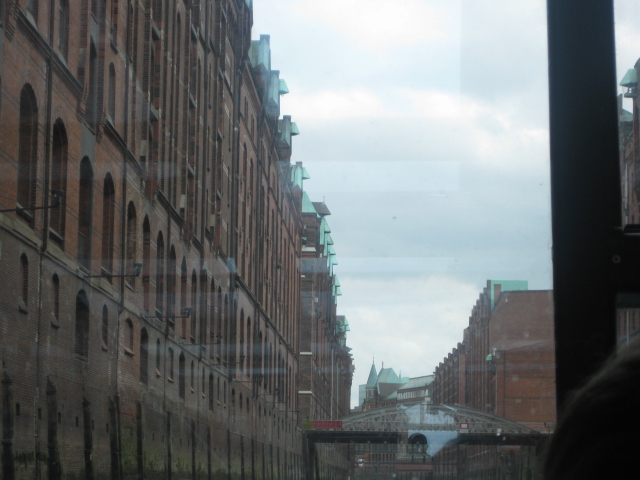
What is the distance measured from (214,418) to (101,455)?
32.3ft

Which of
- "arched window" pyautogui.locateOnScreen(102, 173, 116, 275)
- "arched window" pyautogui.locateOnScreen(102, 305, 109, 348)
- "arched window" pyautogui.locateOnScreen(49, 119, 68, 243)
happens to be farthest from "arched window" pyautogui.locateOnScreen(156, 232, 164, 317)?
"arched window" pyautogui.locateOnScreen(49, 119, 68, 243)

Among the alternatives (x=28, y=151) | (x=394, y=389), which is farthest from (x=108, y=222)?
(x=394, y=389)

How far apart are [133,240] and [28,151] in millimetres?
5162

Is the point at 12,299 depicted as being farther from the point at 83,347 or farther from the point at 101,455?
the point at 101,455

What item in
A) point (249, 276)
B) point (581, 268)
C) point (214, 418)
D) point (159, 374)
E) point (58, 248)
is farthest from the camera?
Result: point (249, 276)

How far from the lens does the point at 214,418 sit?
24.3 metres

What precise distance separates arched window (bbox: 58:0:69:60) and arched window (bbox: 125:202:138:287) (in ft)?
13.3

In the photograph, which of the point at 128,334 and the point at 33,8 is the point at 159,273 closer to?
the point at 128,334

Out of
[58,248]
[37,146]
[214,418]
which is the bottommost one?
[214,418]

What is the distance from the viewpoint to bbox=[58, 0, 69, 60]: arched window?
13.4 metres

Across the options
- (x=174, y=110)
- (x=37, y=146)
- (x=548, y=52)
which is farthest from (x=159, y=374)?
(x=548, y=52)

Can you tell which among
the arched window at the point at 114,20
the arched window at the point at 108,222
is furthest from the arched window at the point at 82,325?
the arched window at the point at 114,20

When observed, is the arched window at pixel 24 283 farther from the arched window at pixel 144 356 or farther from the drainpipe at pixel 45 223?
the arched window at pixel 144 356

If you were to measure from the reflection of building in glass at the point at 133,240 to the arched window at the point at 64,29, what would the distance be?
1.2 inches
